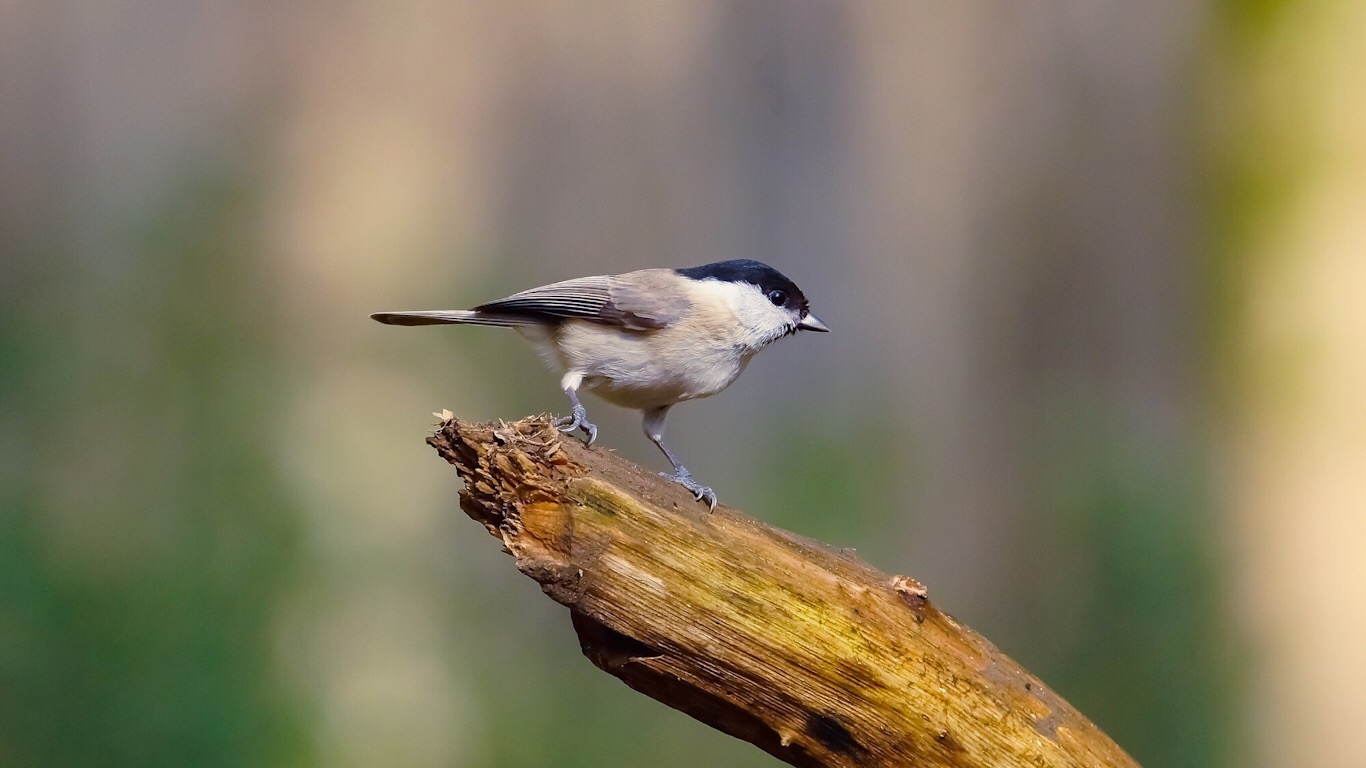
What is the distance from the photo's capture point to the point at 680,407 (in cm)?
277

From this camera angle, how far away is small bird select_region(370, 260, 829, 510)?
1.92 meters

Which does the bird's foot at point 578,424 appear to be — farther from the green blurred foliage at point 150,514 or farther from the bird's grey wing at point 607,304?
the green blurred foliage at point 150,514

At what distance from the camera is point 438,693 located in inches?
102

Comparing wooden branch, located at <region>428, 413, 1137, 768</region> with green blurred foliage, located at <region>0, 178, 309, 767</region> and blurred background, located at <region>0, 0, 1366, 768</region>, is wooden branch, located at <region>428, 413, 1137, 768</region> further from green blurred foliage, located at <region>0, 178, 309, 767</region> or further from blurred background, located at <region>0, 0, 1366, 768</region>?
green blurred foliage, located at <region>0, 178, 309, 767</region>

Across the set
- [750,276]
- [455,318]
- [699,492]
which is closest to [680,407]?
[750,276]

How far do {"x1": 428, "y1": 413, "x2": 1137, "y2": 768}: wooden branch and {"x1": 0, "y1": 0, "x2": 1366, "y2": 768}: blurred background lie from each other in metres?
1.17

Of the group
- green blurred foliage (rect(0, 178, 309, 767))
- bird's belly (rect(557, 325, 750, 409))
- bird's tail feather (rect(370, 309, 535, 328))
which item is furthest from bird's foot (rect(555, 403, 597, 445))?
green blurred foliage (rect(0, 178, 309, 767))

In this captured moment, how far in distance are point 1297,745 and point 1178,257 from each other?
4.47ft

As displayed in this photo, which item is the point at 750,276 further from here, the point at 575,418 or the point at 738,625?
the point at 738,625

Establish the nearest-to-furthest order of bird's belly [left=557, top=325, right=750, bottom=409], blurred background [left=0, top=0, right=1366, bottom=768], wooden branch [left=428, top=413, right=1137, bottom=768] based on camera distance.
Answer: wooden branch [left=428, top=413, right=1137, bottom=768]
bird's belly [left=557, top=325, right=750, bottom=409]
blurred background [left=0, top=0, right=1366, bottom=768]

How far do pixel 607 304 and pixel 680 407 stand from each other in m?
0.87

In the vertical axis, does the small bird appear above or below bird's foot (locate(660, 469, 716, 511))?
above

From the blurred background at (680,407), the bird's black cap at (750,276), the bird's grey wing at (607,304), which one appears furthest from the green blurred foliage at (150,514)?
the bird's black cap at (750,276)

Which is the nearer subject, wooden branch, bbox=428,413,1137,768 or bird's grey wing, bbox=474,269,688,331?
wooden branch, bbox=428,413,1137,768
